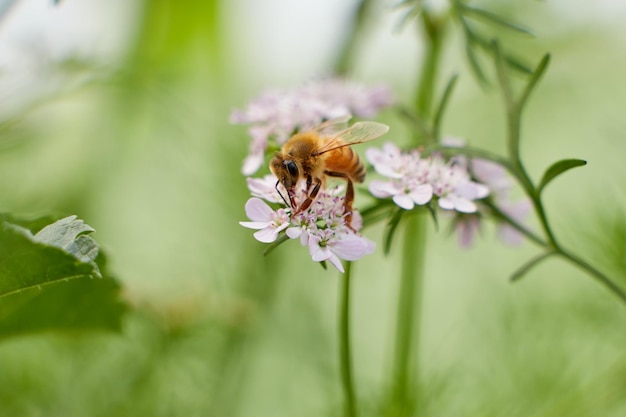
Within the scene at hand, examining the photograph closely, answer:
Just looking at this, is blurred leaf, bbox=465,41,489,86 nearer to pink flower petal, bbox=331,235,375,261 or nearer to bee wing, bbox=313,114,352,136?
bee wing, bbox=313,114,352,136

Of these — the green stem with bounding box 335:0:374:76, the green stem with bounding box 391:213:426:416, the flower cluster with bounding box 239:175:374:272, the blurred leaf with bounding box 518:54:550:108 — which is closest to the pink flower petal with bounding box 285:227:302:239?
the flower cluster with bounding box 239:175:374:272

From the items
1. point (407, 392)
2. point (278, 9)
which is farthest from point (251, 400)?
point (278, 9)

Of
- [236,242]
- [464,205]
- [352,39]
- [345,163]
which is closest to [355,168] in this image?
[345,163]

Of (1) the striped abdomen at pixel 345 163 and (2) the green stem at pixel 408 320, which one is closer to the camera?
(1) the striped abdomen at pixel 345 163

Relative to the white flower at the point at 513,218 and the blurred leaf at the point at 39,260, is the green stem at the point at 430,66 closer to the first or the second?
the white flower at the point at 513,218

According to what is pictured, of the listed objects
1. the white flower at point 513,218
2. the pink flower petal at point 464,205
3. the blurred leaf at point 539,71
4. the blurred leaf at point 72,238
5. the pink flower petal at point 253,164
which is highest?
the blurred leaf at point 539,71

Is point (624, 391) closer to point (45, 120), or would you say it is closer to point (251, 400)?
point (251, 400)

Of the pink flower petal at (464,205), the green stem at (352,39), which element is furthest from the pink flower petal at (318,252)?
the green stem at (352,39)

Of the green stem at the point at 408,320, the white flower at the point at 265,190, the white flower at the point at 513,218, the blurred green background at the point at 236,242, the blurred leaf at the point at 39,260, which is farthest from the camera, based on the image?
the blurred green background at the point at 236,242
